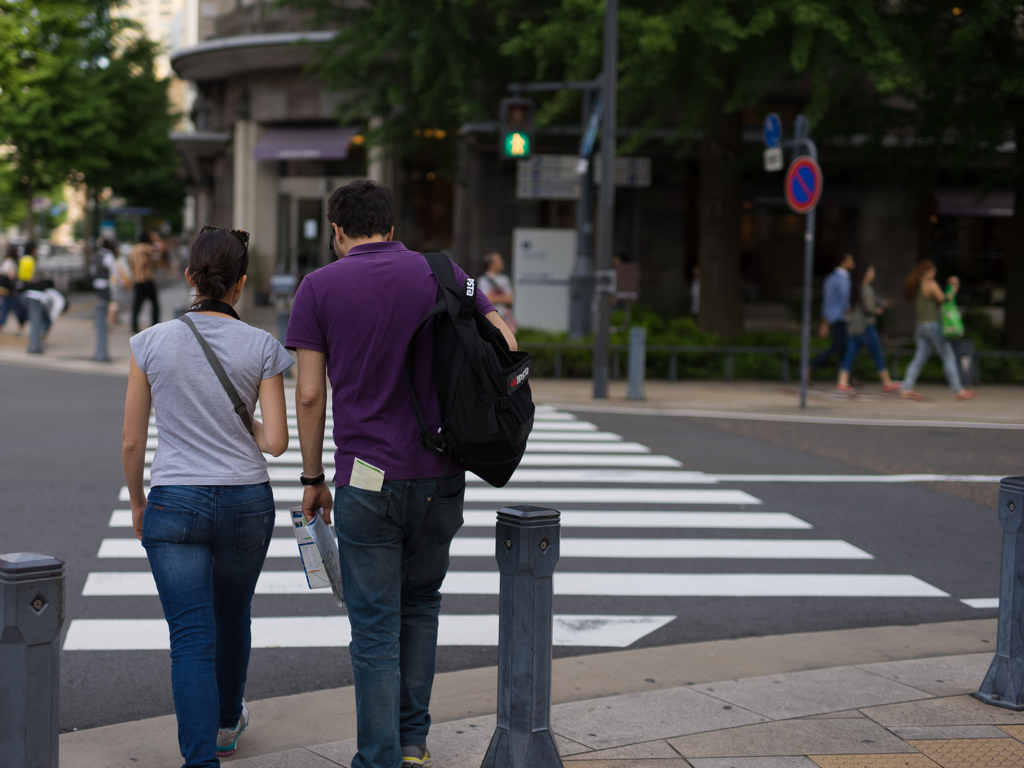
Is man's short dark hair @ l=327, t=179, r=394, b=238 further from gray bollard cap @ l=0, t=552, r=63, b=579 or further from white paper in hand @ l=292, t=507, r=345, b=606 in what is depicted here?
gray bollard cap @ l=0, t=552, r=63, b=579

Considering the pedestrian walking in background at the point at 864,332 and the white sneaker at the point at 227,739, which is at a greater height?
the pedestrian walking in background at the point at 864,332

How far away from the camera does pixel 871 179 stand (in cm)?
2294

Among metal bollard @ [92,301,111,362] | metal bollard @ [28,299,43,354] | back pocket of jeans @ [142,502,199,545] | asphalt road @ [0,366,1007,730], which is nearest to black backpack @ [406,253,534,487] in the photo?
back pocket of jeans @ [142,502,199,545]

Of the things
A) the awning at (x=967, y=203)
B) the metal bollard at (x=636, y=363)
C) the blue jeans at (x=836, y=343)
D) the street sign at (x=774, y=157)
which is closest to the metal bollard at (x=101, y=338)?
the metal bollard at (x=636, y=363)

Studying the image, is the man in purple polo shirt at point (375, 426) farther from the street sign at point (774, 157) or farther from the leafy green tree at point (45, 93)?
the leafy green tree at point (45, 93)

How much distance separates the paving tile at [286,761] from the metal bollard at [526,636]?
0.63 m

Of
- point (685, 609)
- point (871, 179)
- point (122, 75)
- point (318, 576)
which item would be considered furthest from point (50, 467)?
point (122, 75)

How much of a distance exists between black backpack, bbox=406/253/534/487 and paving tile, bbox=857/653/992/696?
7.57ft

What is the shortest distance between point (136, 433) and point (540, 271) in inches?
773

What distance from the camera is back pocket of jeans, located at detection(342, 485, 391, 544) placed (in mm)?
3426

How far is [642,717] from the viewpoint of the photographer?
4270mm

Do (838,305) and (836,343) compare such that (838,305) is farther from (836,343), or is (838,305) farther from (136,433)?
(136,433)

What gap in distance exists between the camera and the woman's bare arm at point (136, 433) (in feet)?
11.8

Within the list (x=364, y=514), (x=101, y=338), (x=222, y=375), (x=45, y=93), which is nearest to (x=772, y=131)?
(x=101, y=338)
